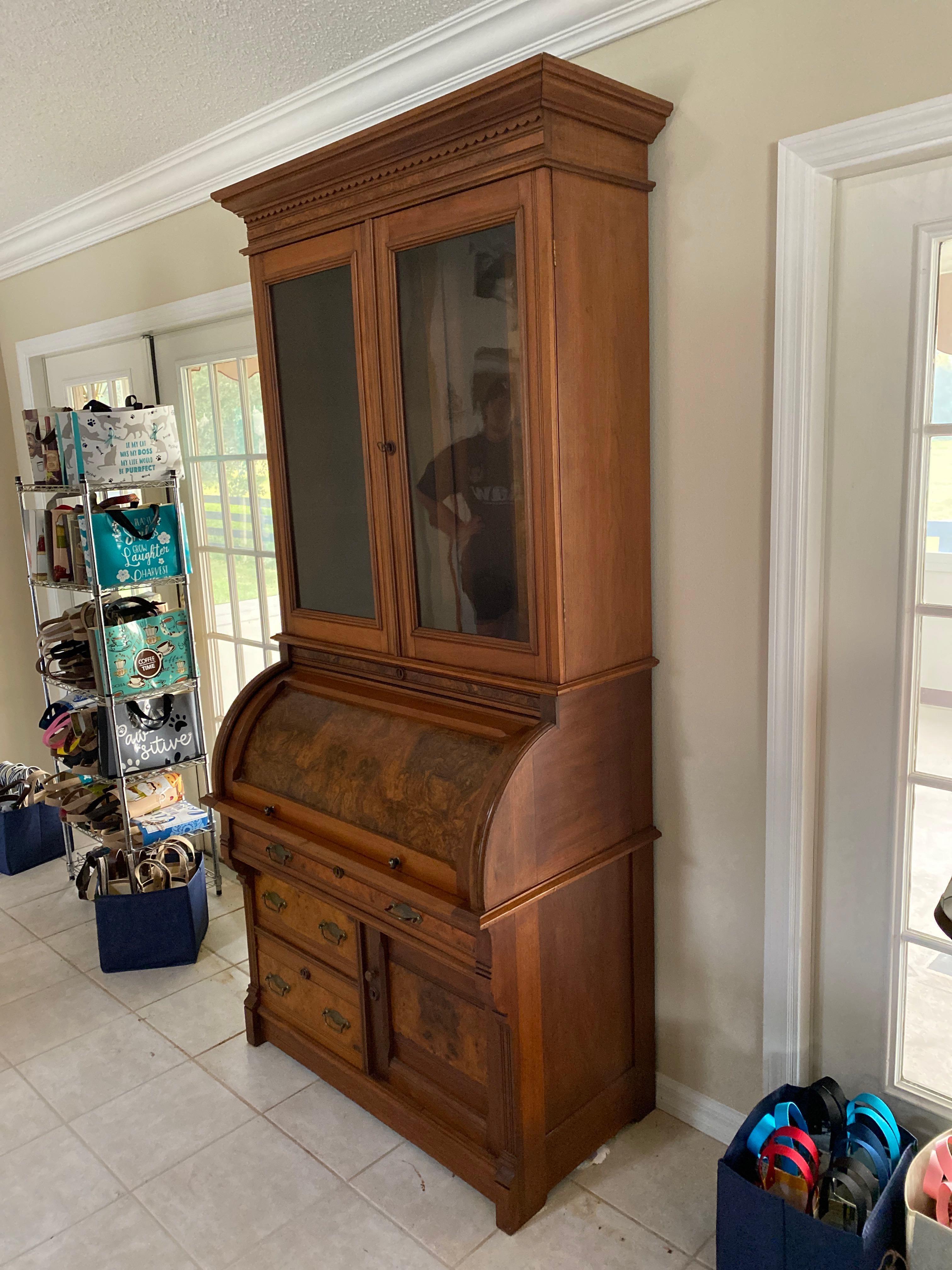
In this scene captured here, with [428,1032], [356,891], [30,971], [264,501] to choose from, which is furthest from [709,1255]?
[264,501]

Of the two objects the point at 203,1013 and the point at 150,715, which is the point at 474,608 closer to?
the point at 203,1013

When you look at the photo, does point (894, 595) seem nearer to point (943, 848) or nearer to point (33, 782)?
point (943, 848)

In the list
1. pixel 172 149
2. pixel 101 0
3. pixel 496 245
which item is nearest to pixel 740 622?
pixel 496 245

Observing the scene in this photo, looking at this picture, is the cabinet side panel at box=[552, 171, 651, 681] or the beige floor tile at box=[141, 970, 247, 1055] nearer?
the cabinet side panel at box=[552, 171, 651, 681]

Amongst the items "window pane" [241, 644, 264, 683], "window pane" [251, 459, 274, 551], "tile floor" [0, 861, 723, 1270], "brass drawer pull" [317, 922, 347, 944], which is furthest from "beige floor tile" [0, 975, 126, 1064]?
"window pane" [251, 459, 274, 551]

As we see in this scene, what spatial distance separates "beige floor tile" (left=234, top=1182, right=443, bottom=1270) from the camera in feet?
6.13

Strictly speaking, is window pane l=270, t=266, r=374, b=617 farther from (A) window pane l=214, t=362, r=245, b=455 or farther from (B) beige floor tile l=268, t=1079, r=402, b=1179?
(B) beige floor tile l=268, t=1079, r=402, b=1179

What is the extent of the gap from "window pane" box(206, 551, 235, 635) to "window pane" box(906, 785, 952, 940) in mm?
2468

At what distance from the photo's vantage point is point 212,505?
346 centimetres

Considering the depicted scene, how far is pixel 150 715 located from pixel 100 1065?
1.13 meters

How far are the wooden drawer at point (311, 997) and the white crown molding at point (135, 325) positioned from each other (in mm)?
1908

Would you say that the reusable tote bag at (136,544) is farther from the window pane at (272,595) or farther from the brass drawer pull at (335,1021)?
the brass drawer pull at (335,1021)

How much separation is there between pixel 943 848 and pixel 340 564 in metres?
1.40

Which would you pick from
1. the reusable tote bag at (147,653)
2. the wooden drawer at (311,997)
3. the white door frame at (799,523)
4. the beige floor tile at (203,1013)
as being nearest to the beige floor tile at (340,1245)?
the wooden drawer at (311,997)
